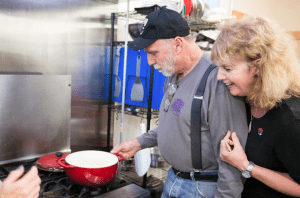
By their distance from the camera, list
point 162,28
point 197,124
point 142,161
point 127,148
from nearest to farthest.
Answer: point 197,124, point 162,28, point 127,148, point 142,161

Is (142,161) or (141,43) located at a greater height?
(141,43)

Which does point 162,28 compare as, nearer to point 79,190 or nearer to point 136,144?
point 136,144

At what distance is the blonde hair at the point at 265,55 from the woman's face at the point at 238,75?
0.05 ft

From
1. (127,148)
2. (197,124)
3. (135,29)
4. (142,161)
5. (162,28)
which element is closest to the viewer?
(197,124)

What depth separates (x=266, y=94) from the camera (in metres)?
0.76

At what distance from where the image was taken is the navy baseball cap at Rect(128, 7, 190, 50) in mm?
1090

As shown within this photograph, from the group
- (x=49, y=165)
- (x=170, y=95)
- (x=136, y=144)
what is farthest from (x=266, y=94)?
(x=49, y=165)

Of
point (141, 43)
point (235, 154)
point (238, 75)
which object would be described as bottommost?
point (235, 154)

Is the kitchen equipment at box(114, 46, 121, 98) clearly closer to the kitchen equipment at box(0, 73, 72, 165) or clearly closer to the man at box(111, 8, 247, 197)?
the kitchen equipment at box(0, 73, 72, 165)

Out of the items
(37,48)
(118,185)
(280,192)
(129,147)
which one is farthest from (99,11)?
(280,192)

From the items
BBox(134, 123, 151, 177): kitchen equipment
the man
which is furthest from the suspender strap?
BBox(134, 123, 151, 177): kitchen equipment

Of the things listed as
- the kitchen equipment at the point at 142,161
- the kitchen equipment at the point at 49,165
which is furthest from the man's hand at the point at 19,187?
the kitchen equipment at the point at 142,161

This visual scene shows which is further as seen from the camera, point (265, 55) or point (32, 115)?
point (32, 115)

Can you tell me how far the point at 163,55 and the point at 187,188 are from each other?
585 mm
